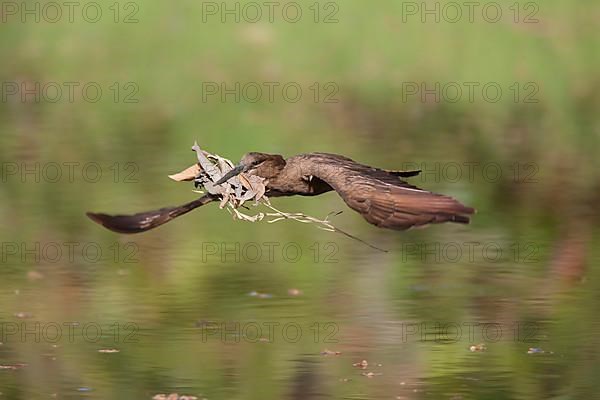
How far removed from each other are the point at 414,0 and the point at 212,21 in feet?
10.1

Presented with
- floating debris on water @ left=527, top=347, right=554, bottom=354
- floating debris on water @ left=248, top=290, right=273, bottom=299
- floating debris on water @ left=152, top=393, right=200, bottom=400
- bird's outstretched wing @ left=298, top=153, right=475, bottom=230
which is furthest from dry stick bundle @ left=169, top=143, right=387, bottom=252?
floating debris on water @ left=248, top=290, right=273, bottom=299

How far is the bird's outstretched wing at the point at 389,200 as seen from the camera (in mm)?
9758

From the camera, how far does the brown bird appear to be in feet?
32.4

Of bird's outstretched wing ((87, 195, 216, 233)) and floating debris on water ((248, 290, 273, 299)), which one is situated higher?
bird's outstretched wing ((87, 195, 216, 233))

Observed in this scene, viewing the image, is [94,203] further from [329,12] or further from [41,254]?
[329,12]

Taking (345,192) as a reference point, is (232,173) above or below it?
above

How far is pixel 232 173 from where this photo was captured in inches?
445

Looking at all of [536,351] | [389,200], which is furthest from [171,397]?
[536,351]

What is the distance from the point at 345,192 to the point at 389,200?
15.1 inches

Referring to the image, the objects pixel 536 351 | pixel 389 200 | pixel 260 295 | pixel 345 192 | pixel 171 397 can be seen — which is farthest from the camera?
pixel 260 295

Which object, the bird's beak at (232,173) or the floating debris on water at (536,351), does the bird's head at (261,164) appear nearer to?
the bird's beak at (232,173)

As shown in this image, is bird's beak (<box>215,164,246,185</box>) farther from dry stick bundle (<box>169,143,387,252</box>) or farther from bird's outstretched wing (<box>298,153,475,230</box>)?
bird's outstretched wing (<box>298,153,475,230</box>)

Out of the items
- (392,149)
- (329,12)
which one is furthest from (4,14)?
(392,149)

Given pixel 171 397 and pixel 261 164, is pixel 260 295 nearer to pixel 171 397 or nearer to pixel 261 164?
pixel 261 164
